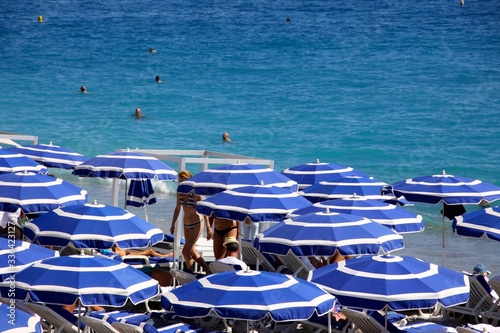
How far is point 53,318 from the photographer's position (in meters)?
7.61

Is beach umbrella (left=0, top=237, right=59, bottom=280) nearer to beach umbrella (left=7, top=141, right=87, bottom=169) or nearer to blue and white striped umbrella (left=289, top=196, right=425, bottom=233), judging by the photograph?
blue and white striped umbrella (left=289, top=196, right=425, bottom=233)

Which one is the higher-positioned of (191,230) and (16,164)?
(16,164)

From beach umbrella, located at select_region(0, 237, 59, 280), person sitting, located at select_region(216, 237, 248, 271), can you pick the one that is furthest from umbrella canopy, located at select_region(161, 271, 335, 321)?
person sitting, located at select_region(216, 237, 248, 271)

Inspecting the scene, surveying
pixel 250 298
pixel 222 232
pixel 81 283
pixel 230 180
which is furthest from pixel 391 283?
pixel 230 180

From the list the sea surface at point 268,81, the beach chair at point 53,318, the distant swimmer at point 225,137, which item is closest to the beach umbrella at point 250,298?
the beach chair at point 53,318

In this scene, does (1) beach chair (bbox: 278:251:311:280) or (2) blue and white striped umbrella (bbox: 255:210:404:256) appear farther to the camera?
(1) beach chair (bbox: 278:251:311:280)

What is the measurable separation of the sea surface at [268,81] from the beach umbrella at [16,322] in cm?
1571

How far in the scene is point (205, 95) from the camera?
39281 millimetres

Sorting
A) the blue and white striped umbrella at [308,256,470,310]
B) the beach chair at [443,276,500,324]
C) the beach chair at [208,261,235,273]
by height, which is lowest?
the beach chair at [443,276,500,324]

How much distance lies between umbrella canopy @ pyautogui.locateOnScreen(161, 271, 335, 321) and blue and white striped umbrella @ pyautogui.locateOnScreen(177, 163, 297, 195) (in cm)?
466

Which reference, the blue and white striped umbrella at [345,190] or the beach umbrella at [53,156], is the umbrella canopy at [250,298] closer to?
the blue and white striped umbrella at [345,190]

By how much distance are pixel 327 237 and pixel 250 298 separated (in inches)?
89.5

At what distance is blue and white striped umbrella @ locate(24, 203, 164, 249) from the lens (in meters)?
8.50

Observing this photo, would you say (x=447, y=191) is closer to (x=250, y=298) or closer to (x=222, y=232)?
(x=222, y=232)
